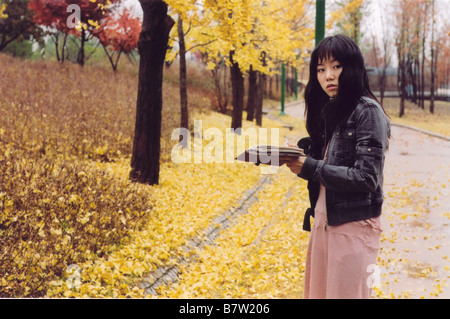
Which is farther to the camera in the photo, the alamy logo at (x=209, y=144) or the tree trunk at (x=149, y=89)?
the alamy logo at (x=209, y=144)

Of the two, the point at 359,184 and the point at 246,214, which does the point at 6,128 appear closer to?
the point at 246,214

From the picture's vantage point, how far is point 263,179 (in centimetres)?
1196

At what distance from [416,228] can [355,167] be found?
237 inches

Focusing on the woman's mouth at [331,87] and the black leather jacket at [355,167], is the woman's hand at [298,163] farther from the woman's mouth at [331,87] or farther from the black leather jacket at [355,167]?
the woman's mouth at [331,87]

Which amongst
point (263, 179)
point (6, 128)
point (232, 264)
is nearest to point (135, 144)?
point (6, 128)

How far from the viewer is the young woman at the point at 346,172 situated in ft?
8.07

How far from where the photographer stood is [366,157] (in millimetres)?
2395

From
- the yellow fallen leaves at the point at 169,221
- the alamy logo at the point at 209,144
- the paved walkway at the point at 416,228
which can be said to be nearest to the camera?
the yellow fallen leaves at the point at 169,221

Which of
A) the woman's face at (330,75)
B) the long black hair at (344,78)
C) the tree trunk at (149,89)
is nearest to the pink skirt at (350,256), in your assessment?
the long black hair at (344,78)

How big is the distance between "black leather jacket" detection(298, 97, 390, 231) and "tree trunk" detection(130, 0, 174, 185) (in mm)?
6234

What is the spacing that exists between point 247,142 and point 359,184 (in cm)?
1402

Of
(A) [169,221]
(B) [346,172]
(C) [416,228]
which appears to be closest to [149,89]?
(A) [169,221]

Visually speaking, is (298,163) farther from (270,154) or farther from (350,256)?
(350,256)

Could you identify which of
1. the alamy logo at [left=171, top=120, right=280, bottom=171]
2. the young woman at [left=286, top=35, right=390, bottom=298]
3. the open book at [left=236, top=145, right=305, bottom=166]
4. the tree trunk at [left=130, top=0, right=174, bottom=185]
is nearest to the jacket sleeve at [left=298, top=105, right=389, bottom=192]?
the young woman at [left=286, top=35, right=390, bottom=298]
